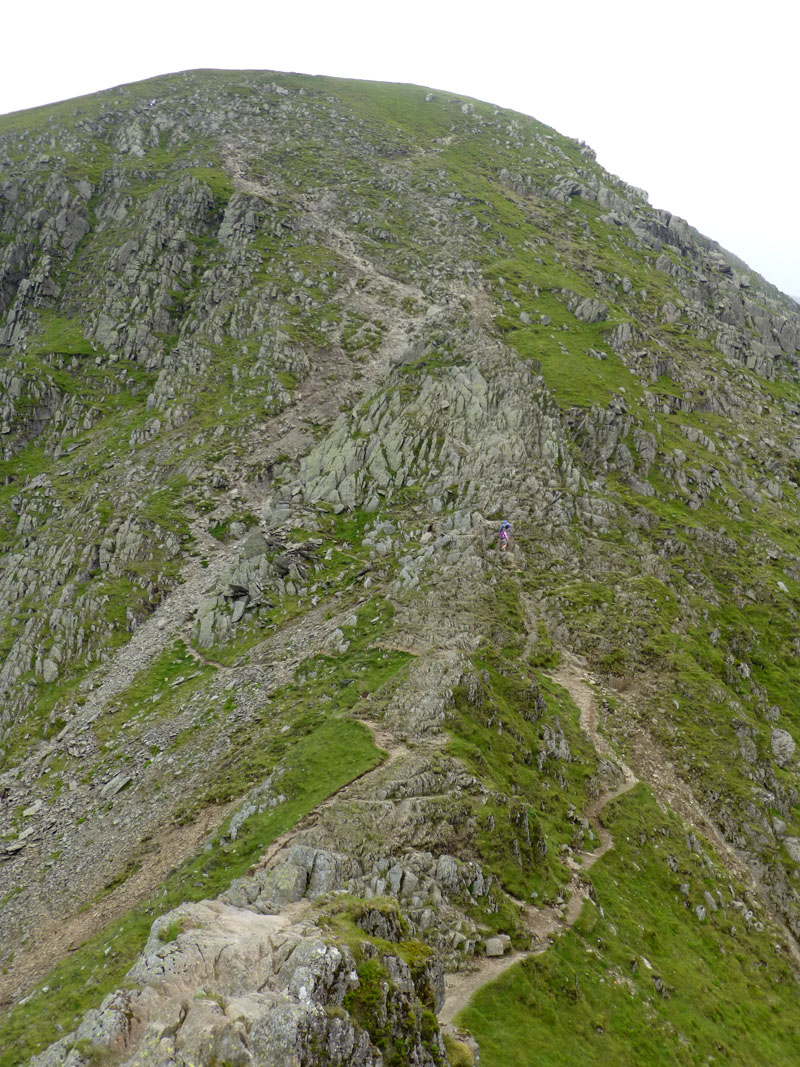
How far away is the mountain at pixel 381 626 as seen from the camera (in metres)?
25.6

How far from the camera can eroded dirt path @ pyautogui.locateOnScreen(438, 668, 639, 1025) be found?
24.8m

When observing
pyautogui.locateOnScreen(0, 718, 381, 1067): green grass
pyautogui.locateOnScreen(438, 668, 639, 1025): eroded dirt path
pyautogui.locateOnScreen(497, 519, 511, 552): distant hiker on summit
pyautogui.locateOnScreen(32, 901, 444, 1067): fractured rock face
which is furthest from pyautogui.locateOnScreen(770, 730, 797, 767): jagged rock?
pyautogui.locateOnScreen(32, 901, 444, 1067): fractured rock face

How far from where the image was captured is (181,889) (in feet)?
95.1

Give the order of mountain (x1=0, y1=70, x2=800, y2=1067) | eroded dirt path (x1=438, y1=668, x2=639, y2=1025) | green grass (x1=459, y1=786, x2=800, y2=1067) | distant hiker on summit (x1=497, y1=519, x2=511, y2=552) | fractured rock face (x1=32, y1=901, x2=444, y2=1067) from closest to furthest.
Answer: fractured rock face (x1=32, y1=901, x2=444, y2=1067) → green grass (x1=459, y1=786, x2=800, y2=1067) → eroded dirt path (x1=438, y1=668, x2=639, y2=1025) → mountain (x1=0, y1=70, x2=800, y2=1067) → distant hiker on summit (x1=497, y1=519, x2=511, y2=552)

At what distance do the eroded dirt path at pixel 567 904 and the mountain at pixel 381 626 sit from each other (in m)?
0.19

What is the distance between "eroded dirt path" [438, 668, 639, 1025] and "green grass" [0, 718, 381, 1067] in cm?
1010

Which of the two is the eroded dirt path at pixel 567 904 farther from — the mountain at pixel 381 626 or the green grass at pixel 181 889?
the green grass at pixel 181 889

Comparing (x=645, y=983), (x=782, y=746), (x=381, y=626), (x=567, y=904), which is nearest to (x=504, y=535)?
(x=381, y=626)

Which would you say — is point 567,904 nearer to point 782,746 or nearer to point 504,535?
point 782,746

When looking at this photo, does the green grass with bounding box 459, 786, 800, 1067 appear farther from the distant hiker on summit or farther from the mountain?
the distant hiker on summit

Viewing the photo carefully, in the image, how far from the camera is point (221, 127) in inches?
5438

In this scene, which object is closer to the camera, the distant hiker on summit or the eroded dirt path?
the eroded dirt path

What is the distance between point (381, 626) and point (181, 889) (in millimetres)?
23238

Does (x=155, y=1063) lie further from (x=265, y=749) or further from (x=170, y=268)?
(x=170, y=268)
